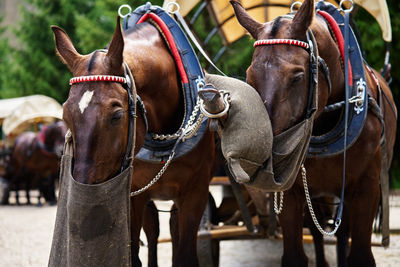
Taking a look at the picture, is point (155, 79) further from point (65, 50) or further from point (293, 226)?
point (293, 226)

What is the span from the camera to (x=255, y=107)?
9.11 ft

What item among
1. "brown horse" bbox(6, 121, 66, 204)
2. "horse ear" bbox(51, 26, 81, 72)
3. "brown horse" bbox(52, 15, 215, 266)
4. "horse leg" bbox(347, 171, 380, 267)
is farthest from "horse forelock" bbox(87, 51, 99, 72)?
"brown horse" bbox(6, 121, 66, 204)

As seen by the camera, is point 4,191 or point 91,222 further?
point 4,191

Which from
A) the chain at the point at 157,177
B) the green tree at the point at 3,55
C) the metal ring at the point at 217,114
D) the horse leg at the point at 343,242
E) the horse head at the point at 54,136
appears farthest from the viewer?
the green tree at the point at 3,55

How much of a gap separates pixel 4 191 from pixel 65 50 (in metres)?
12.4

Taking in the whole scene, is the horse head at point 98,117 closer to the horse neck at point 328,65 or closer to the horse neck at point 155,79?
the horse neck at point 155,79

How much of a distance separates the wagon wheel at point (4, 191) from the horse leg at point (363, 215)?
12294 millimetres

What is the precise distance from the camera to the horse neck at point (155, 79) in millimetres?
3170

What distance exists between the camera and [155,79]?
10.9 feet

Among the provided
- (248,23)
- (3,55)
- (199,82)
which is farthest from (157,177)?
(3,55)

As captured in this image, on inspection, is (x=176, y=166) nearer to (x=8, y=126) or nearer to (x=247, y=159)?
(x=247, y=159)

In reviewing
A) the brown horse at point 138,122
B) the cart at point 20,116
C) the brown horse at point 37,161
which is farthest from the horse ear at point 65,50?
the cart at point 20,116

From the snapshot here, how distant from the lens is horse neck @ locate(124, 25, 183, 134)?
317 centimetres

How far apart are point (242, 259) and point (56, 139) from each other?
7.61m
